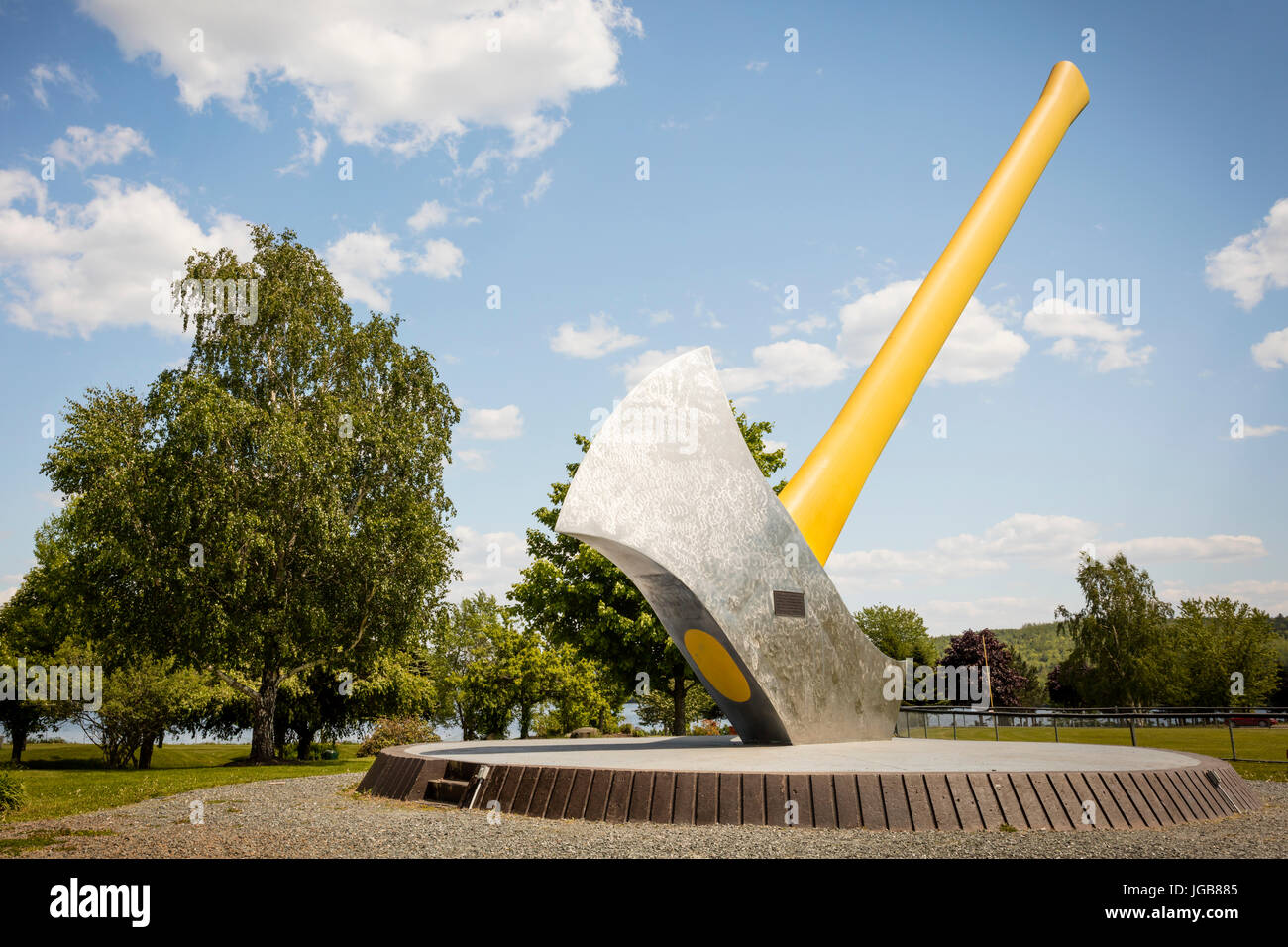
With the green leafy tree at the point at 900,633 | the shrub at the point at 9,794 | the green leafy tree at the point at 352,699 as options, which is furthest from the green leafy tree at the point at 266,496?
the green leafy tree at the point at 900,633

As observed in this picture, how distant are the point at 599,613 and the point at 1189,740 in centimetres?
1877

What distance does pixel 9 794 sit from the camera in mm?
10312

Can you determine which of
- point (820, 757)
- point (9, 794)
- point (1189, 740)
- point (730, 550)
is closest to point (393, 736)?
point (9, 794)

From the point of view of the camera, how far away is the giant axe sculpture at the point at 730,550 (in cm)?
1013

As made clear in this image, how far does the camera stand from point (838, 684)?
36.6 feet

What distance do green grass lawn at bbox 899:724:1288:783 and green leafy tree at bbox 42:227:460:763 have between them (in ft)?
49.9

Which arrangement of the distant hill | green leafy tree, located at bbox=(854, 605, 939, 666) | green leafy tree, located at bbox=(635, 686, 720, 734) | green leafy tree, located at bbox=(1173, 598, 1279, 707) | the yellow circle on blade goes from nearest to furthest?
the yellow circle on blade < green leafy tree, located at bbox=(1173, 598, 1279, 707) < green leafy tree, located at bbox=(635, 686, 720, 734) < green leafy tree, located at bbox=(854, 605, 939, 666) < the distant hill

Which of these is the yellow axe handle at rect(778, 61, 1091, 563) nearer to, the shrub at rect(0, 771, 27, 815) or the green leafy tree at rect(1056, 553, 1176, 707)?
the shrub at rect(0, 771, 27, 815)

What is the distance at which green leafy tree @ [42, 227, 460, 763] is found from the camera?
2158 centimetres

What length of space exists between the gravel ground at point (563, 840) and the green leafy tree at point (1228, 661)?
42.9 m

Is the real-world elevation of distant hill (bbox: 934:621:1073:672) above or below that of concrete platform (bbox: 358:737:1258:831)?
below

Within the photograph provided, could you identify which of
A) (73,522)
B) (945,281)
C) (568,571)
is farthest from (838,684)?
(73,522)

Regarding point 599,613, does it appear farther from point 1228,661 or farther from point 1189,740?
point 1228,661

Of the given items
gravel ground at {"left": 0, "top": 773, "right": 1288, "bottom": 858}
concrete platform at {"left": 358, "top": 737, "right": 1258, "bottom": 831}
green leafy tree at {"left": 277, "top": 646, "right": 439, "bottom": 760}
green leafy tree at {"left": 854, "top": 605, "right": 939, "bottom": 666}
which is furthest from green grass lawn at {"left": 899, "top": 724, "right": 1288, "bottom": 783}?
green leafy tree at {"left": 854, "top": 605, "right": 939, "bottom": 666}
